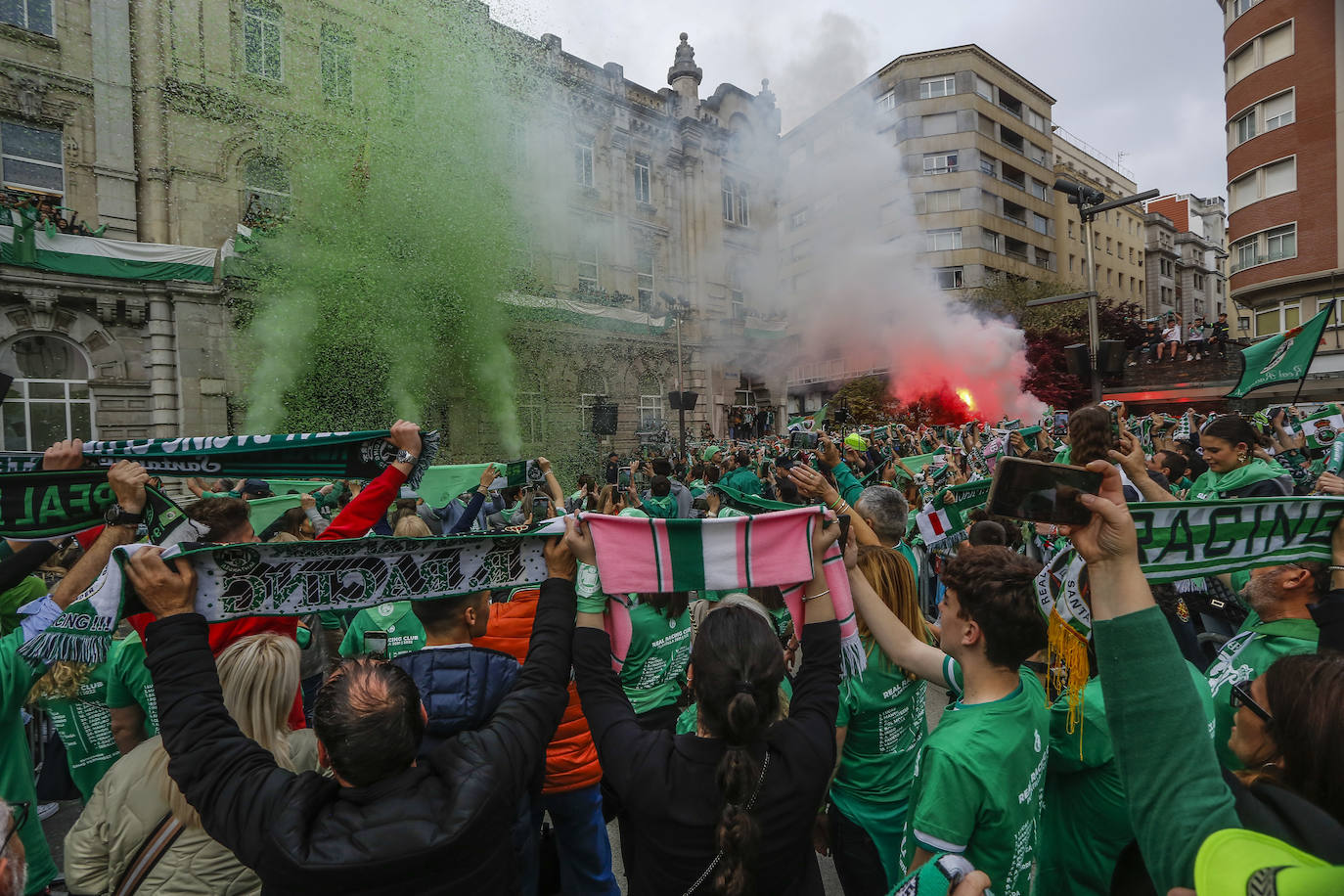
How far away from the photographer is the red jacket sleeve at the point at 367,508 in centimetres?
294

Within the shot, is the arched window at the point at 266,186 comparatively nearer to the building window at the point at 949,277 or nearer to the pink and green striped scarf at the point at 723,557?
the pink and green striped scarf at the point at 723,557

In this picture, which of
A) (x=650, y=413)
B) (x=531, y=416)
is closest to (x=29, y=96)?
(x=531, y=416)

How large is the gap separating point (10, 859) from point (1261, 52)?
115 ft

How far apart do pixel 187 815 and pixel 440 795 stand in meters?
0.84

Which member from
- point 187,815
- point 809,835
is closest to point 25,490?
point 187,815

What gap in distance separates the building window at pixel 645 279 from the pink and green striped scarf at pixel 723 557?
943 inches

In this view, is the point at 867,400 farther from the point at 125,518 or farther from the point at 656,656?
the point at 125,518

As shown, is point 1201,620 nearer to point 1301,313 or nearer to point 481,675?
point 481,675

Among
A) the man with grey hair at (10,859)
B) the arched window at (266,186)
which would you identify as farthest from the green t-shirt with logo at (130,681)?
the arched window at (266,186)

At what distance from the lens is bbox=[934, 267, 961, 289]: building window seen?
3700 centimetres

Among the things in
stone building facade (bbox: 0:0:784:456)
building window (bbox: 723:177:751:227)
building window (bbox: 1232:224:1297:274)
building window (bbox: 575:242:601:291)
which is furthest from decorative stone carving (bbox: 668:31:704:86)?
building window (bbox: 1232:224:1297:274)

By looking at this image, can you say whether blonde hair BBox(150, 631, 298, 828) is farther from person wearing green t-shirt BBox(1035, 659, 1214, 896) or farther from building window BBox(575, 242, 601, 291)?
building window BBox(575, 242, 601, 291)

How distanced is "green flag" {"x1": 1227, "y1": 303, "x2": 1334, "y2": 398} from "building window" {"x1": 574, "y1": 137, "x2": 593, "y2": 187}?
20066 mm

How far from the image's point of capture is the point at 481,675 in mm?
2262
